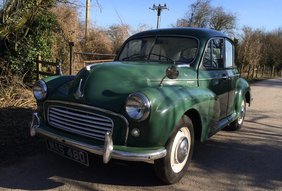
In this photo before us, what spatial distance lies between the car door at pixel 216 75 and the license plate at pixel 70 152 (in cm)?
188

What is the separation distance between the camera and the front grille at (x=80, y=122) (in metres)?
3.99

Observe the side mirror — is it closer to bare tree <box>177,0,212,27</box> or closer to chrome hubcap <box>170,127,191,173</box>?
chrome hubcap <box>170,127,191,173</box>

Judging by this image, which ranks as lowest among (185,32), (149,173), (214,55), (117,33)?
(149,173)

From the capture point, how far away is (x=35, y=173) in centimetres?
454

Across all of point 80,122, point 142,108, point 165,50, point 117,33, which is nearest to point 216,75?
point 165,50

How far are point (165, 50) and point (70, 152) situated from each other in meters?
2.21

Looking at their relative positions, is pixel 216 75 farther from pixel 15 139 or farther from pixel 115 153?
pixel 15 139

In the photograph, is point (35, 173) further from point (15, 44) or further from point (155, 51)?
point (15, 44)

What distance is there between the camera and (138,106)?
12.6ft

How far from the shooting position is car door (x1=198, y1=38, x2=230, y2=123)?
5270 millimetres

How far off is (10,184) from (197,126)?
92.8 inches

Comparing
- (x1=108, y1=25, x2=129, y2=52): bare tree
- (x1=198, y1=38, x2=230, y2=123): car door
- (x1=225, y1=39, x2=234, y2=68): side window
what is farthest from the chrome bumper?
(x1=108, y1=25, x2=129, y2=52): bare tree

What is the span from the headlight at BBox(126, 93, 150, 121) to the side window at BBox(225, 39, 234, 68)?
9.65 ft

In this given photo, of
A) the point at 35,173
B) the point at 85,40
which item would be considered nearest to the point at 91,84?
the point at 35,173
